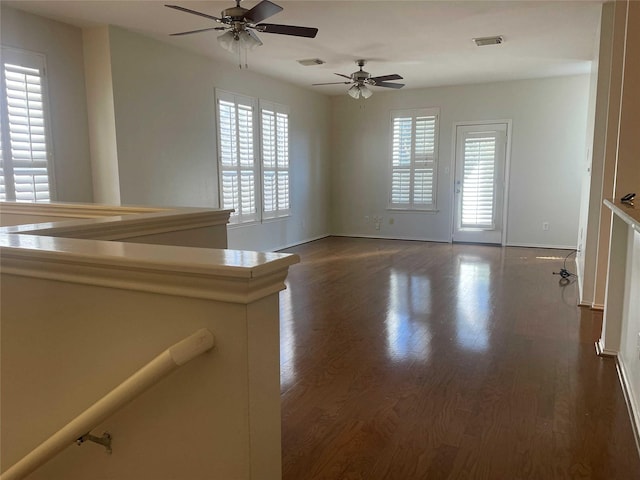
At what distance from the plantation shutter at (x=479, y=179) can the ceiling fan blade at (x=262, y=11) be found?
5193 millimetres

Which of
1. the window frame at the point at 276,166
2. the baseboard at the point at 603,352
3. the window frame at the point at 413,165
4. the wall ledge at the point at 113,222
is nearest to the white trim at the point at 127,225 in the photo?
the wall ledge at the point at 113,222

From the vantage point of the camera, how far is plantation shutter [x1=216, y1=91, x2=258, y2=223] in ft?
19.5

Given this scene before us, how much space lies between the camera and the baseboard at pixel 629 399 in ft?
6.81

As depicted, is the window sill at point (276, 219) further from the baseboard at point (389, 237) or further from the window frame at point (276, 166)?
the baseboard at point (389, 237)

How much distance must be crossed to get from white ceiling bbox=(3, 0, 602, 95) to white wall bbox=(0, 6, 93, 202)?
137mm

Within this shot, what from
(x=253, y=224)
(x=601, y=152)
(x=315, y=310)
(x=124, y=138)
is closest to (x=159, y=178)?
(x=124, y=138)

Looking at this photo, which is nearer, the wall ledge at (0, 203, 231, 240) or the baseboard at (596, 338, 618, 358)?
the wall ledge at (0, 203, 231, 240)

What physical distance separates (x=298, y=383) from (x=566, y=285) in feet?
11.4

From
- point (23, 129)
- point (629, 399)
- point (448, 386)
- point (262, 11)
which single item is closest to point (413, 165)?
point (262, 11)

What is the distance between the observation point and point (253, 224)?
6.60 m

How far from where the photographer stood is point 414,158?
8000 millimetres

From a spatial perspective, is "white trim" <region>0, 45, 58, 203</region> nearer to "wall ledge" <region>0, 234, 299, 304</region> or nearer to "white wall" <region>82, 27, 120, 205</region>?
"white wall" <region>82, 27, 120, 205</region>

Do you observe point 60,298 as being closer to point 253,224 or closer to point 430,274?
point 430,274

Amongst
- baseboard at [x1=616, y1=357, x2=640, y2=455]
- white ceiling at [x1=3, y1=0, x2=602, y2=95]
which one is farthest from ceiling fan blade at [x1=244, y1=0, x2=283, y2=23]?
baseboard at [x1=616, y1=357, x2=640, y2=455]
